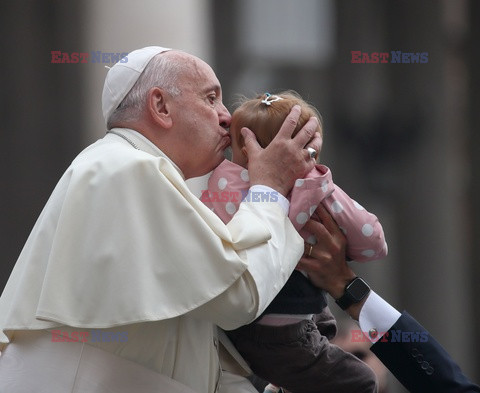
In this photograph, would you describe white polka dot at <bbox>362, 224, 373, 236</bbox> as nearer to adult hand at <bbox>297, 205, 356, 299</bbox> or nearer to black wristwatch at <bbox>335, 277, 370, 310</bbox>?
adult hand at <bbox>297, 205, 356, 299</bbox>

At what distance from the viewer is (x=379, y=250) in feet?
12.6

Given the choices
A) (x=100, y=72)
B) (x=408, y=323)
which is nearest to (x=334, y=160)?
(x=100, y=72)

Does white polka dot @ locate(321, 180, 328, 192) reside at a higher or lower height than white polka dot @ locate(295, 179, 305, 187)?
lower

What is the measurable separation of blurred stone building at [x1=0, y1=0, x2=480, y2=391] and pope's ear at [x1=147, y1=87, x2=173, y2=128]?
3.95 m

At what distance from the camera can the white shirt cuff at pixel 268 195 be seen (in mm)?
3475

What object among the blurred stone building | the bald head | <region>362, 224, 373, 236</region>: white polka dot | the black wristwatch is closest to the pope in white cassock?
the bald head

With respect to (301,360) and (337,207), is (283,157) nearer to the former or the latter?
(337,207)

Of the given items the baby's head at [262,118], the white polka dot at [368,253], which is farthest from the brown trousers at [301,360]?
the baby's head at [262,118]

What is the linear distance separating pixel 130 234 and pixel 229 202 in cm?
58

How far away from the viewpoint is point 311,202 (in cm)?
360

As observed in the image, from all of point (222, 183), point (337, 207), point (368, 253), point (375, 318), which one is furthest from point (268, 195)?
point (375, 318)

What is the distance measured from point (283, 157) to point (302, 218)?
0.23 meters

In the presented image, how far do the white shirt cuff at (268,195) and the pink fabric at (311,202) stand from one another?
0.22ft

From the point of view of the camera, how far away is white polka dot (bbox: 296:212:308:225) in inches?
141
